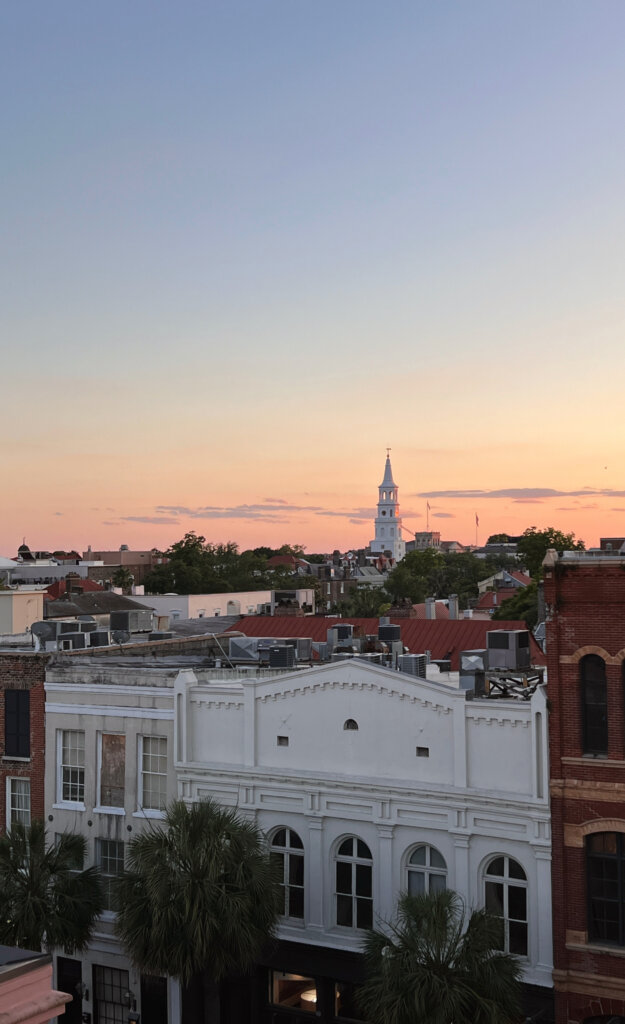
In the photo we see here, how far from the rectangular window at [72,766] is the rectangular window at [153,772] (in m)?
2.16

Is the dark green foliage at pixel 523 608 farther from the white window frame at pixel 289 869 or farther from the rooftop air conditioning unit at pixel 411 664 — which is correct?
the white window frame at pixel 289 869

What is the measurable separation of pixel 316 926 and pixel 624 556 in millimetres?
12431

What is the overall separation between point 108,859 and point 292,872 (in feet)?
20.0

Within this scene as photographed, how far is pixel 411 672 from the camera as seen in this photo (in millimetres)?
31359

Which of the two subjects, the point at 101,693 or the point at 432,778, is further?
the point at 101,693

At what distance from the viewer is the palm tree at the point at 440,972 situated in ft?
73.5

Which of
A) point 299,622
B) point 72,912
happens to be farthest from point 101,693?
point 299,622

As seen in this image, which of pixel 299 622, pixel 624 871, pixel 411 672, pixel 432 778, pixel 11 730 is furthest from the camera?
pixel 299 622

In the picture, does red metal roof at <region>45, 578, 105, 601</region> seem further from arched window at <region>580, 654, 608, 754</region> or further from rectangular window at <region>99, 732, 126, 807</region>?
arched window at <region>580, 654, 608, 754</region>

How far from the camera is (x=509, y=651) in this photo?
29.7 m

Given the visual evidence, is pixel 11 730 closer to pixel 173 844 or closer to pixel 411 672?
pixel 173 844

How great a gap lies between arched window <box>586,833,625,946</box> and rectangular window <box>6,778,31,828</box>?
17.2 meters

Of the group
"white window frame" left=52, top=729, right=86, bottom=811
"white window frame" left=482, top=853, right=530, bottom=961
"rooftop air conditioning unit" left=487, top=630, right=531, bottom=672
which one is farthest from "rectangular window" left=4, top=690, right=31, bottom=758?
"white window frame" left=482, top=853, right=530, bottom=961

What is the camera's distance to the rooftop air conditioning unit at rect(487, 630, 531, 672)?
29.7 m
